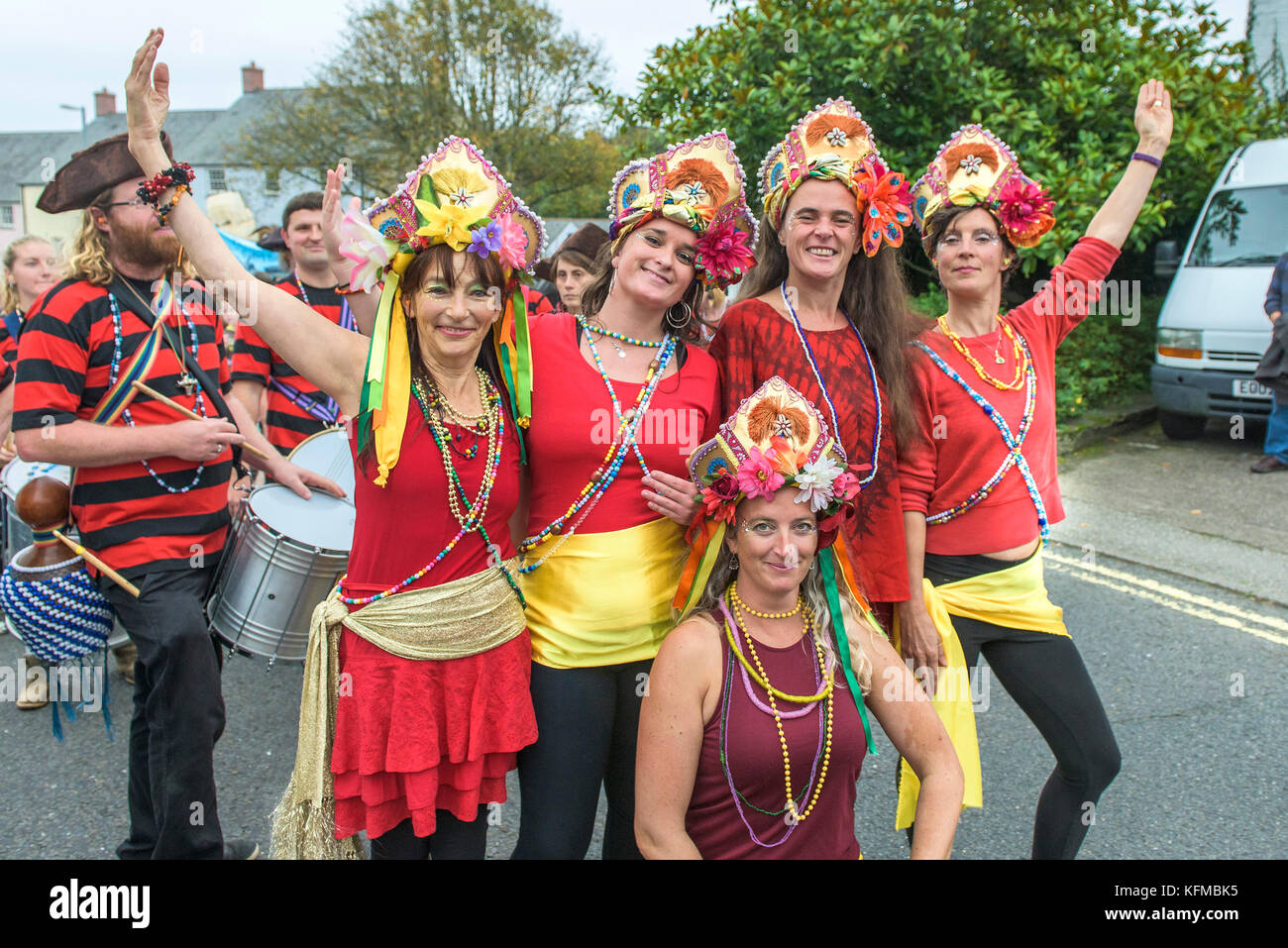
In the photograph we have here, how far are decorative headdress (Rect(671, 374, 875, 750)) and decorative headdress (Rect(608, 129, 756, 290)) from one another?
42cm

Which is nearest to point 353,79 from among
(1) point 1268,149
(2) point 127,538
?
(1) point 1268,149

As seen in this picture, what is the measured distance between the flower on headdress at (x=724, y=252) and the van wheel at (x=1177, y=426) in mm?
7615

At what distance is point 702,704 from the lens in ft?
7.61

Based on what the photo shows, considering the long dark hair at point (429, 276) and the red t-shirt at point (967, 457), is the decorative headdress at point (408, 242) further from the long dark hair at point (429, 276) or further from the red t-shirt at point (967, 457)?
the red t-shirt at point (967, 457)

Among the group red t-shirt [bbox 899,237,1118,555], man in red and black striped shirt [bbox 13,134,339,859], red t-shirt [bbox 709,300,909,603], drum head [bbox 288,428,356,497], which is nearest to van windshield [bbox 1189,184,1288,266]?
red t-shirt [bbox 899,237,1118,555]

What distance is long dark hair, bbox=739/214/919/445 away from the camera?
111 inches

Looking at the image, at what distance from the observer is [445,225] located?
7.75 feet

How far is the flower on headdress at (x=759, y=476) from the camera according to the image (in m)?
2.29

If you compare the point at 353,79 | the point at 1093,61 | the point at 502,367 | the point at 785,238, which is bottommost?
the point at 502,367

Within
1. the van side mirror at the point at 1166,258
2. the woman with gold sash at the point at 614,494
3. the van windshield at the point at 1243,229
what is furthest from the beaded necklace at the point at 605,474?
the van windshield at the point at 1243,229

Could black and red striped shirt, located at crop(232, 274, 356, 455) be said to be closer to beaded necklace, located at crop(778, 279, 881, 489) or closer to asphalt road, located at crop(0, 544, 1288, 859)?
asphalt road, located at crop(0, 544, 1288, 859)
